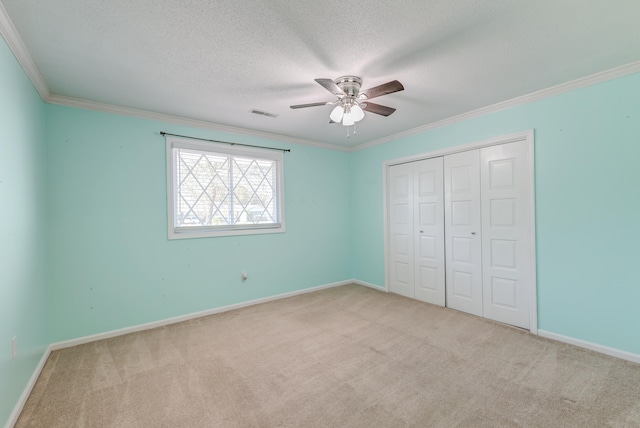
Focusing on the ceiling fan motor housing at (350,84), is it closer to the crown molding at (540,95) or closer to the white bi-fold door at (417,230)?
the crown molding at (540,95)

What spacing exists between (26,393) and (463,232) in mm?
A: 4319

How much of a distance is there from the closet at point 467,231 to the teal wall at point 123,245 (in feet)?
6.55

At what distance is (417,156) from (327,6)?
275cm

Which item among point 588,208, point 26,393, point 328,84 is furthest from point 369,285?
point 26,393

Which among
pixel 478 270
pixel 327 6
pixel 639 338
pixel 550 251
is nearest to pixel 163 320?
pixel 327 6

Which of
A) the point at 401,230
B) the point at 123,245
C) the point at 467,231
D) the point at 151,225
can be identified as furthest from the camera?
the point at 401,230

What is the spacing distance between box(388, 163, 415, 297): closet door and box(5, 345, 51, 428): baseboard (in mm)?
4056

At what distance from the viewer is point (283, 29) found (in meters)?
1.78

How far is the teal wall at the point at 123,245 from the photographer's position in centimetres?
276

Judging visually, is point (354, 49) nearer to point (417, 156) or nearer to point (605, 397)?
point (417, 156)

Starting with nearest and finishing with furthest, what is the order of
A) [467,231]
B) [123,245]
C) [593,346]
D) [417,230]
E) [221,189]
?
1. [593,346]
2. [123,245]
3. [467,231]
4. [221,189]
5. [417,230]

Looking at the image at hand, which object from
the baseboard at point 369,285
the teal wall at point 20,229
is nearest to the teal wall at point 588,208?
the baseboard at point 369,285

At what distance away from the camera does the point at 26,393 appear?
197 centimetres

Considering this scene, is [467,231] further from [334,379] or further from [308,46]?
[308,46]
